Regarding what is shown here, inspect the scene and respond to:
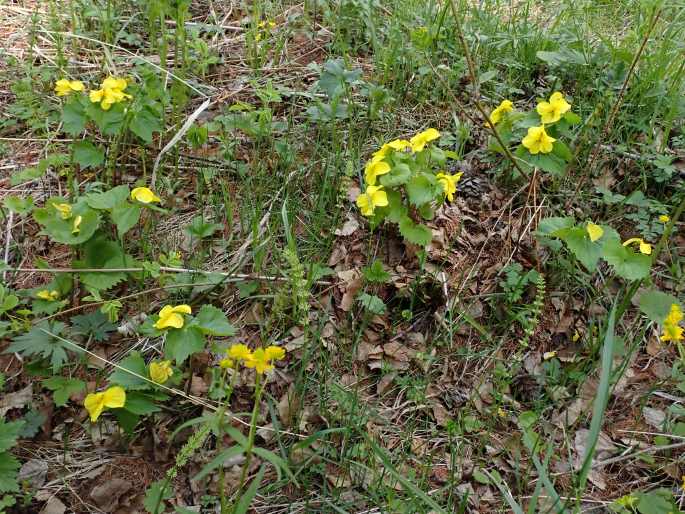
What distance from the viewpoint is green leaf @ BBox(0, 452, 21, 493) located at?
1.66 metres

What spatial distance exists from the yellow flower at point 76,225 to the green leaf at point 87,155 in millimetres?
410

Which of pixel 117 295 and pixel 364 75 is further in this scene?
pixel 364 75

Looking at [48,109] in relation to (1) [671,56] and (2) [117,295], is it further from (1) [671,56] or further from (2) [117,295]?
(1) [671,56]

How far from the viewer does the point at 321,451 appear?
192 cm

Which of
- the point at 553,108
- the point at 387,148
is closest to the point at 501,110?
the point at 553,108

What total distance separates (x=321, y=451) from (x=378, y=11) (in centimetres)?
274

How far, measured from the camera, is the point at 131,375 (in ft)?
6.07

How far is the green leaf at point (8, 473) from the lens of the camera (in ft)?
5.44

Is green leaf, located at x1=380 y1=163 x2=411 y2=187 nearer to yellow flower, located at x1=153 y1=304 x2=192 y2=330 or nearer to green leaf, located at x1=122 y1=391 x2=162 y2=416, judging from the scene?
yellow flower, located at x1=153 y1=304 x2=192 y2=330

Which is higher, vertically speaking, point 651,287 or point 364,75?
point 364,75

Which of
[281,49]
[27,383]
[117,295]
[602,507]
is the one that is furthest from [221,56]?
[602,507]

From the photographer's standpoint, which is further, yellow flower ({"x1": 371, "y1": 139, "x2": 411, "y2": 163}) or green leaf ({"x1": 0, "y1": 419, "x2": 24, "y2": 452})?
yellow flower ({"x1": 371, "y1": 139, "x2": 411, "y2": 163})

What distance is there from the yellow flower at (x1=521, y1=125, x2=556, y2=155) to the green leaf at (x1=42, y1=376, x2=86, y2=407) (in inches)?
74.3

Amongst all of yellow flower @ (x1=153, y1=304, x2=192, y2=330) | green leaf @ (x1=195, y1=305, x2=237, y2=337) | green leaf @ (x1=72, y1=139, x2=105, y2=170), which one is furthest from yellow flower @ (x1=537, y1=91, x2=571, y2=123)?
green leaf @ (x1=72, y1=139, x2=105, y2=170)
